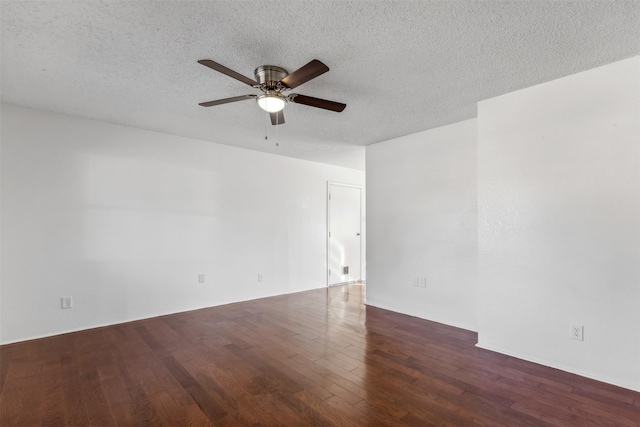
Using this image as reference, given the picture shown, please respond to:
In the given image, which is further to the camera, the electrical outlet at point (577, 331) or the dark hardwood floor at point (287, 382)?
the electrical outlet at point (577, 331)

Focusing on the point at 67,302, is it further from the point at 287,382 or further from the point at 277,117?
the point at 277,117

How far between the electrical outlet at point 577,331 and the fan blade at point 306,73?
9.20 feet

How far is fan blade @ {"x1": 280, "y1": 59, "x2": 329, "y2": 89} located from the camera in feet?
5.99

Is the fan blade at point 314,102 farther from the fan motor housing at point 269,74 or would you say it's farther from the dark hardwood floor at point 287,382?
the dark hardwood floor at point 287,382

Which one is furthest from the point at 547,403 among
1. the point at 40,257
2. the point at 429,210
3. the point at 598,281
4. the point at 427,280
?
the point at 40,257

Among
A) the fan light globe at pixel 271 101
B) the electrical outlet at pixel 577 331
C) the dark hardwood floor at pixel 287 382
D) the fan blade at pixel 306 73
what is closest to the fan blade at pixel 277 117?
the fan light globe at pixel 271 101

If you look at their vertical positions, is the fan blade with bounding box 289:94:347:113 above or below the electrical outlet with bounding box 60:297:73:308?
above

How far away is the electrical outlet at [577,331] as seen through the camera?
242 cm

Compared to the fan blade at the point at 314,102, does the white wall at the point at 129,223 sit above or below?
below

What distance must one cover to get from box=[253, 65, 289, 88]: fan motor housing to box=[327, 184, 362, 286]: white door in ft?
12.2

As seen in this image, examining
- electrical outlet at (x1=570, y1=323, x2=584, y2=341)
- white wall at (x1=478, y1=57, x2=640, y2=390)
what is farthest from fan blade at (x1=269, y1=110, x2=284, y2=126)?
electrical outlet at (x1=570, y1=323, x2=584, y2=341)

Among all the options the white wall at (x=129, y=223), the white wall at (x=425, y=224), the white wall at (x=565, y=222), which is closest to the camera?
the white wall at (x=565, y=222)

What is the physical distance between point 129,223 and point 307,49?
315cm

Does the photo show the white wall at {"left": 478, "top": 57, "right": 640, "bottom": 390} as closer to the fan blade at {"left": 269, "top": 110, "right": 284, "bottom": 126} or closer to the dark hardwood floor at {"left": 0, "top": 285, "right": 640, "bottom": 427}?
the dark hardwood floor at {"left": 0, "top": 285, "right": 640, "bottom": 427}
